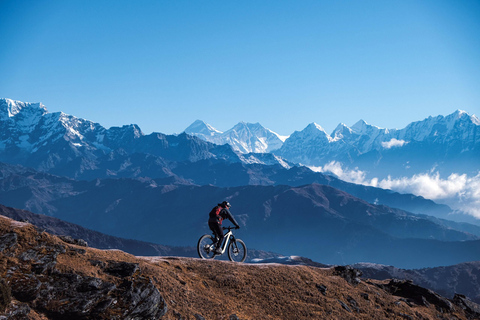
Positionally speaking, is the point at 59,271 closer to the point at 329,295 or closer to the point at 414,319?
the point at 329,295

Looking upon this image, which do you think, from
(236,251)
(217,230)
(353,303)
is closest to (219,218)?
(217,230)

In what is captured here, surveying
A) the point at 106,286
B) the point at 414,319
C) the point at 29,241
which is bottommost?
the point at 414,319

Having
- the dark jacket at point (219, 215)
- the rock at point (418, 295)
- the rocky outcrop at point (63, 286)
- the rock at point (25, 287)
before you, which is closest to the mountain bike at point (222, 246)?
the dark jacket at point (219, 215)

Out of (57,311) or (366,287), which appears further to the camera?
(366,287)

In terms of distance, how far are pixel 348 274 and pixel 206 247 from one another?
41.8ft

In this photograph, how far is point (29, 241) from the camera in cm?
2288

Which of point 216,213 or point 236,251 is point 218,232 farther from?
point 236,251

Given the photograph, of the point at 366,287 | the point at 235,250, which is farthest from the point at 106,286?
the point at 366,287

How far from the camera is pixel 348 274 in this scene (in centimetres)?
3600

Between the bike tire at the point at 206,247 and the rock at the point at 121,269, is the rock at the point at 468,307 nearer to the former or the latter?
the bike tire at the point at 206,247

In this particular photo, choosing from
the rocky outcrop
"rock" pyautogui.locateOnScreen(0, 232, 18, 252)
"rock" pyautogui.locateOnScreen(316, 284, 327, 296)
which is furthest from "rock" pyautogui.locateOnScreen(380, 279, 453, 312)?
"rock" pyautogui.locateOnScreen(0, 232, 18, 252)

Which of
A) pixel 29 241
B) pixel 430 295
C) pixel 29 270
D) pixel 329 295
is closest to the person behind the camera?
pixel 29 270

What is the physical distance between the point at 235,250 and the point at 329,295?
768 centimetres

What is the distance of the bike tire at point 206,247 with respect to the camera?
31.2 metres
